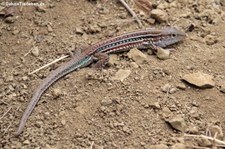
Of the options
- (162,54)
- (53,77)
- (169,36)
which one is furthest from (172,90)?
(53,77)

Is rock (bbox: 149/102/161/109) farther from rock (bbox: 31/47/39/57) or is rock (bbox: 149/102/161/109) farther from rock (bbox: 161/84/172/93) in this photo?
rock (bbox: 31/47/39/57)

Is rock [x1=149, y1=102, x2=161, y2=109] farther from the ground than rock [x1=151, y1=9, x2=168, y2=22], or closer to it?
closer to it

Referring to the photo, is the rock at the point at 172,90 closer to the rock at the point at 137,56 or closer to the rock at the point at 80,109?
the rock at the point at 137,56

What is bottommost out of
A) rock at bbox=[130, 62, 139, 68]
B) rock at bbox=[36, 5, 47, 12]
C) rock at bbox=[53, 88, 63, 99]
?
rock at bbox=[53, 88, 63, 99]

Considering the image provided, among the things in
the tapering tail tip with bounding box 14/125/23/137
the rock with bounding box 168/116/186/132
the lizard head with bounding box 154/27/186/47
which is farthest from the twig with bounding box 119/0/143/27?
the tapering tail tip with bounding box 14/125/23/137

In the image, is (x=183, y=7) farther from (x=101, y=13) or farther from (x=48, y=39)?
(x=48, y=39)

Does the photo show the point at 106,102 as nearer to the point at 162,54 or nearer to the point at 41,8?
the point at 162,54

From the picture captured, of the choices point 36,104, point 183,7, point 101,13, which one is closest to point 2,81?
point 36,104
